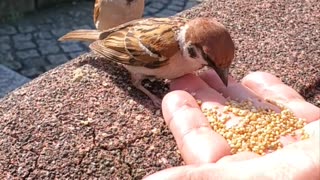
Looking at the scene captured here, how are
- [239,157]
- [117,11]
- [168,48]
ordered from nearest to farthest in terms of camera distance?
[239,157], [168,48], [117,11]

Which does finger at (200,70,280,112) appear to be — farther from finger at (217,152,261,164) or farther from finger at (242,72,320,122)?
finger at (217,152,261,164)

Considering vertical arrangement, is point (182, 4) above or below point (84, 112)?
below

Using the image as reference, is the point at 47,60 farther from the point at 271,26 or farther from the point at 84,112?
the point at 84,112

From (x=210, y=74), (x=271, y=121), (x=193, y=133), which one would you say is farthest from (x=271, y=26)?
(x=193, y=133)

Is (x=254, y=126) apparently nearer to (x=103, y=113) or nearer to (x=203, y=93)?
(x=203, y=93)

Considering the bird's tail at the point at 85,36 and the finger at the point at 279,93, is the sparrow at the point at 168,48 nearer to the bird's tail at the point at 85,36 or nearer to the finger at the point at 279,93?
the finger at the point at 279,93

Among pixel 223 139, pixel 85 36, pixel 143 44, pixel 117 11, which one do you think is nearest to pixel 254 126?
pixel 223 139

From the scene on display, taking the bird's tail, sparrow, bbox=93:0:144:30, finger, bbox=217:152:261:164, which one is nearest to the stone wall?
sparrow, bbox=93:0:144:30

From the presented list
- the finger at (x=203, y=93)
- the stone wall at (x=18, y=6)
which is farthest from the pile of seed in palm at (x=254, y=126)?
the stone wall at (x=18, y=6)
